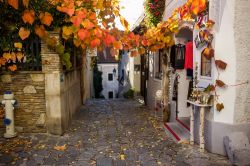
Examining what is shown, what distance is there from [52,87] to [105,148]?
254 centimetres

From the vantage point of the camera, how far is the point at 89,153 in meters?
6.57

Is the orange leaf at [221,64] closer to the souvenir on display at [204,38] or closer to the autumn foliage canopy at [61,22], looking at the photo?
the souvenir on display at [204,38]

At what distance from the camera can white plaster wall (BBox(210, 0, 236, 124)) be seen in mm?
5867

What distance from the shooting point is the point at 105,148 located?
6.94 m

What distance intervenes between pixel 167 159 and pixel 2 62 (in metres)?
5.33

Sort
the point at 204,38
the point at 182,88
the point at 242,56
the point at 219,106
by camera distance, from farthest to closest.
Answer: the point at 182,88, the point at 204,38, the point at 219,106, the point at 242,56

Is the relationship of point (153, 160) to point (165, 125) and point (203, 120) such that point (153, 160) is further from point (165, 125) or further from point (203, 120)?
point (165, 125)

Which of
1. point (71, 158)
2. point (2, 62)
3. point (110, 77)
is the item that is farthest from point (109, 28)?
point (110, 77)

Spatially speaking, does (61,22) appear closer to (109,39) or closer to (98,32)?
(98,32)

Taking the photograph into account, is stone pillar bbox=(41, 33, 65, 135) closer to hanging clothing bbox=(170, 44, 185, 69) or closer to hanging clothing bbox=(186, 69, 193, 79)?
hanging clothing bbox=(170, 44, 185, 69)

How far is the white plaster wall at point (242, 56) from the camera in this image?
582 centimetres

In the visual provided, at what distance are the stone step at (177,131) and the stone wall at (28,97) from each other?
3.99m

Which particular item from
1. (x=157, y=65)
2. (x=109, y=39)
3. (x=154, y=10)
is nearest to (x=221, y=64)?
(x=109, y=39)

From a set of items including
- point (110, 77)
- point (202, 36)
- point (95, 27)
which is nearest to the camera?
point (202, 36)
